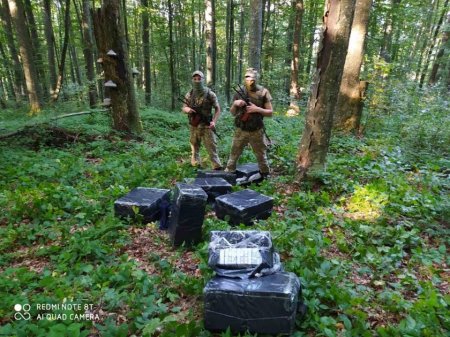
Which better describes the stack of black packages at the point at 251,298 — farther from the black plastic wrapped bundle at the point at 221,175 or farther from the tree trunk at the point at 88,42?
the tree trunk at the point at 88,42

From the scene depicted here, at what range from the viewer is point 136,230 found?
15.4ft

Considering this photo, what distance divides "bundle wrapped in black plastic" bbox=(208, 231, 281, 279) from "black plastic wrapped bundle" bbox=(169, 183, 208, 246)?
86cm

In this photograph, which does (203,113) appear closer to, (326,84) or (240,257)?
(326,84)

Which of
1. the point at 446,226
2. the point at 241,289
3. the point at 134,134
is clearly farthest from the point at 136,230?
the point at 134,134

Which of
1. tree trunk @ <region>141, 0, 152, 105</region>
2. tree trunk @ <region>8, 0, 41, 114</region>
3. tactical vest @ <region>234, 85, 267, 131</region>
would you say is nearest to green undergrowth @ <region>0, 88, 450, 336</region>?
tactical vest @ <region>234, 85, 267, 131</region>

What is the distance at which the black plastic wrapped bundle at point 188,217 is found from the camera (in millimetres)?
4160

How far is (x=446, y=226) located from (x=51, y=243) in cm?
572

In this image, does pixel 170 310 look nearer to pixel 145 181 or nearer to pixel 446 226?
pixel 145 181

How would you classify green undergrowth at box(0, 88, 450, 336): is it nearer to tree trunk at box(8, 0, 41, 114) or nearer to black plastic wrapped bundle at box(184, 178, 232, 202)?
black plastic wrapped bundle at box(184, 178, 232, 202)

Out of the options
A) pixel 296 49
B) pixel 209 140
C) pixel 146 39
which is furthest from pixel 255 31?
pixel 146 39

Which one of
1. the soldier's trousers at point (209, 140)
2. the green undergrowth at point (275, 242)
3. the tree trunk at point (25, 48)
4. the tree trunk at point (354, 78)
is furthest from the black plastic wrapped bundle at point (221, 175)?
the tree trunk at point (25, 48)

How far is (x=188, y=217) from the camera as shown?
4.17 metres

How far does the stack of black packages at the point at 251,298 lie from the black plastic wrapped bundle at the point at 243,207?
1.67 meters

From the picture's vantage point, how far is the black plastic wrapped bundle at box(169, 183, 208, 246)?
13.6 feet
